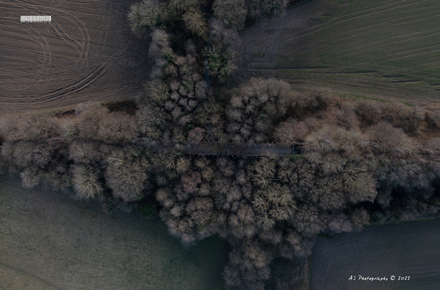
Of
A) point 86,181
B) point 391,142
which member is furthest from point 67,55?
point 391,142

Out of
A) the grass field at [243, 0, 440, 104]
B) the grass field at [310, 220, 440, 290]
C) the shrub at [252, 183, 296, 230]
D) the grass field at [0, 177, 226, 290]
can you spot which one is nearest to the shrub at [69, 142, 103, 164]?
the grass field at [0, 177, 226, 290]

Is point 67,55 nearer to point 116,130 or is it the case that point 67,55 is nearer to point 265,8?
point 116,130

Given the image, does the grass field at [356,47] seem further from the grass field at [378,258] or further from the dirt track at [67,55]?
the grass field at [378,258]

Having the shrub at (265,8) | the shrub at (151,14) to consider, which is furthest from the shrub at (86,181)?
the shrub at (265,8)

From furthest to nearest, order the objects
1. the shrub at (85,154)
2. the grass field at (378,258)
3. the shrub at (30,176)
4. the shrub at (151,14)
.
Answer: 1. the grass field at (378,258)
2. the shrub at (30,176)
3. the shrub at (85,154)
4. the shrub at (151,14)

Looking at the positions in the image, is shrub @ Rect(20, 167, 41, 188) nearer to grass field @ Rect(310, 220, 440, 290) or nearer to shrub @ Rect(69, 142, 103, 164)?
shrub @ Rect(69, 142, 103, 164)

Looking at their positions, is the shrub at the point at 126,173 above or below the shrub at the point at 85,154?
below

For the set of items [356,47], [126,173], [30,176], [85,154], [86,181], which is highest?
[356,47]

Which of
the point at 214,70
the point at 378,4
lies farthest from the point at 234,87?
the point at 378,4
